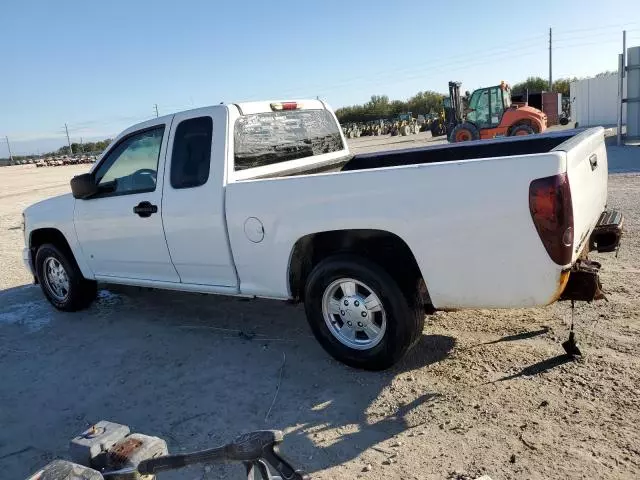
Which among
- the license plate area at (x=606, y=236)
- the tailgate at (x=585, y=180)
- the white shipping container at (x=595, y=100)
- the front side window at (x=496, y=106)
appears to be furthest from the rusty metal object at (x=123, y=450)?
the white shipping container at (x=595, y=100)

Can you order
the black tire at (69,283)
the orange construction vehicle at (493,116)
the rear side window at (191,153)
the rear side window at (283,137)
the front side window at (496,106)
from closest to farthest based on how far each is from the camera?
1. the rear side window at (191,153)
2. the rear side window at (283,137)
3. the black tire at (69,283)
4. the orange construction vehicle at (493,116)
5. the front side window at (496,106)

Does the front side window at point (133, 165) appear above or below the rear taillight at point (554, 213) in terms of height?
above

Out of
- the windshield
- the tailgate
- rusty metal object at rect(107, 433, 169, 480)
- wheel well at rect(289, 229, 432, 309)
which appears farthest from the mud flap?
the windshield

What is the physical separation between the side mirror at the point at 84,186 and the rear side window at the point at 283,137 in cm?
176

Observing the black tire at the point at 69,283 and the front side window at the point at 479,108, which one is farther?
the front side window at the point at 479,108

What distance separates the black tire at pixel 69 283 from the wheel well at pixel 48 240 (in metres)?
0.04

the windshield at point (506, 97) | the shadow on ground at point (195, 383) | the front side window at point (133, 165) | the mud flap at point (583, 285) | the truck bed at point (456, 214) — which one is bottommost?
the shadow on ground at point (195, 383)

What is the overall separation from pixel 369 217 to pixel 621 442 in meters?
1.95

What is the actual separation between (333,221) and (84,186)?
9.63 ft

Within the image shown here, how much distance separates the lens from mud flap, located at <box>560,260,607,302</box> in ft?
11.3

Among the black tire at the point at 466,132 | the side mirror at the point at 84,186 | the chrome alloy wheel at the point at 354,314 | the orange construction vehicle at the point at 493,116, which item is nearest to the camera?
the chrome alloy wheel at the point at 354,314

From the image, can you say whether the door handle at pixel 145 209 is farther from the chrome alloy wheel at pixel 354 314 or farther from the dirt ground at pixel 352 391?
the chrome alloy wheel at pixel 354 314

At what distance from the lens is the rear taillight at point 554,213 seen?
3.09 metres

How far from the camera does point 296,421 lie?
11.8 ft
